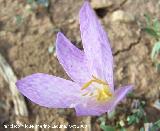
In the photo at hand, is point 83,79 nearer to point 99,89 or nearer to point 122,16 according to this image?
point 99,89

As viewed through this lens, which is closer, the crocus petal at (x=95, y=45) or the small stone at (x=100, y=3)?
the crocus petal at (x=95, y=45)

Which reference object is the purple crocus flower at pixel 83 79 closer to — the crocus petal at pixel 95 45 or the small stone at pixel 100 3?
the crocus petal at pixel 95 45

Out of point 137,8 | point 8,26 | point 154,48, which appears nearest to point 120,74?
point 154,48

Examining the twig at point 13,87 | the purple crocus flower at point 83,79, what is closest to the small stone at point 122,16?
the twig at point 13,87

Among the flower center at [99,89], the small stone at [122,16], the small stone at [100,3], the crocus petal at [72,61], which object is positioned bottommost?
the flower center at [99,89]

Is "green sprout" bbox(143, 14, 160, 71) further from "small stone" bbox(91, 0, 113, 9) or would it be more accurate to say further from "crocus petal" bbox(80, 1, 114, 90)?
"crocus petal" bbox(80, 1, 114, 90)

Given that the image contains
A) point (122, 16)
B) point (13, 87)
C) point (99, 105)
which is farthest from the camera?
point (122, 16)

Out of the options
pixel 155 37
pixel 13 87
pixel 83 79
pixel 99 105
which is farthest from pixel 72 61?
pixel 155 37
